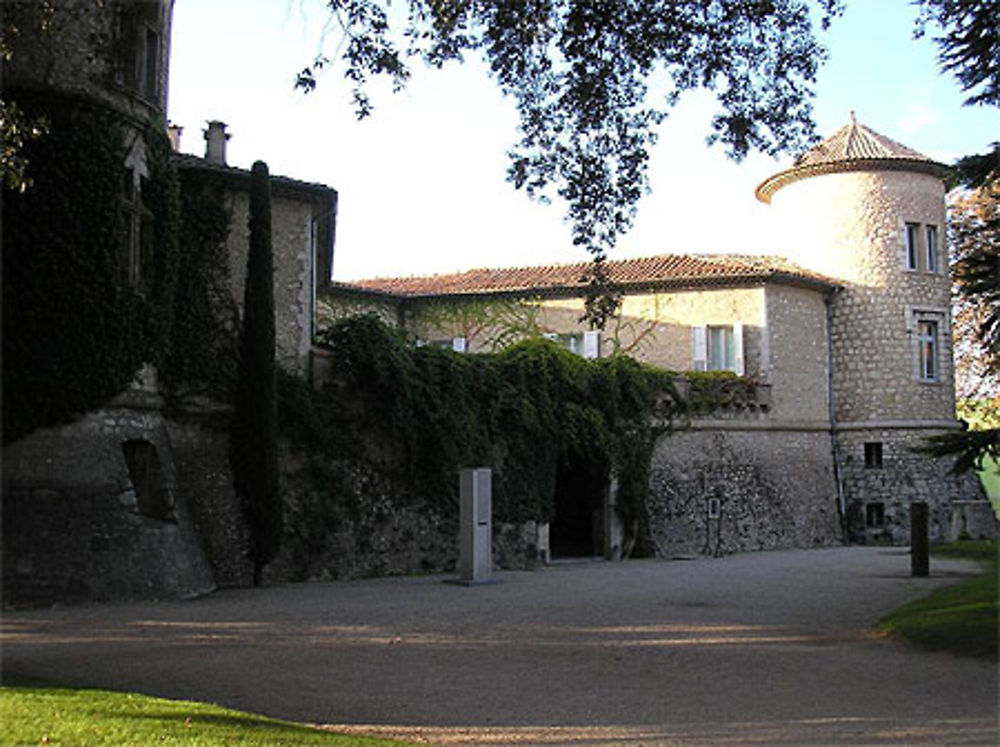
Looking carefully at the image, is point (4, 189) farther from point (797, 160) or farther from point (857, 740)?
point (857, 740)

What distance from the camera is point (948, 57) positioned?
10.9m

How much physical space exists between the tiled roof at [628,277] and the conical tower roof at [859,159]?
294cm

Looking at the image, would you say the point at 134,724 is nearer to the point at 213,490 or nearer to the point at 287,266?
the point at 213,490

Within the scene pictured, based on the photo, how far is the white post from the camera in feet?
58.0

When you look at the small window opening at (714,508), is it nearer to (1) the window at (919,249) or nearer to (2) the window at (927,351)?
(2) the window at (927,351)

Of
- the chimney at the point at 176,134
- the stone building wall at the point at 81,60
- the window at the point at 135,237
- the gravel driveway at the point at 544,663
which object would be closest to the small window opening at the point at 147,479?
the gravel driveway at the point at 544,663

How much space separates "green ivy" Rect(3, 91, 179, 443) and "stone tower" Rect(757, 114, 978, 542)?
2335cm

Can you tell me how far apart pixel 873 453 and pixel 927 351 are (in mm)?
3720

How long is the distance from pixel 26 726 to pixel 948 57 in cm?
1063

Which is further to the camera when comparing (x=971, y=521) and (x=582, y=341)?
(x=582, y=341)

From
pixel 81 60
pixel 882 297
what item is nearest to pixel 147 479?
pixel 81 60

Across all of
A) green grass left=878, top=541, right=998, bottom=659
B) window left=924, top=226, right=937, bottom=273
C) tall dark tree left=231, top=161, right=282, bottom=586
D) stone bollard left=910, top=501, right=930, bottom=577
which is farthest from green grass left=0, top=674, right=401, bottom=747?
window left=924, top=226, right=937, bottom=273

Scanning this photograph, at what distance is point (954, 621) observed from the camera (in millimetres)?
10914

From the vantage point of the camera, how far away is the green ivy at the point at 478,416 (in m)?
20.0
